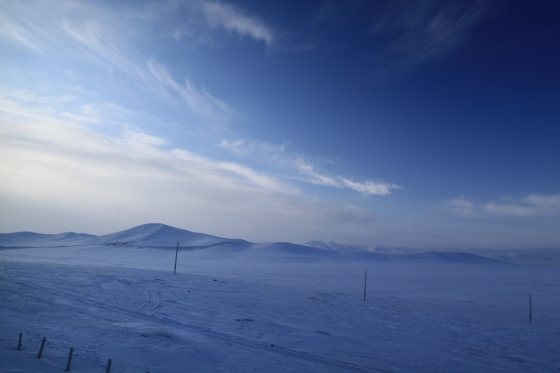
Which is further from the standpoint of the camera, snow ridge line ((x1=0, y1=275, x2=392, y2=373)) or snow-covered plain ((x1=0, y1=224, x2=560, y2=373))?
snow ridge line ((x1=0, y1=275, x2=392, y2=373))

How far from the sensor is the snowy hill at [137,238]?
280 feet

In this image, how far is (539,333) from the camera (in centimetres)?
1508

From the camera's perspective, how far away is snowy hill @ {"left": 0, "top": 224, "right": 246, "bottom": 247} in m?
85.2

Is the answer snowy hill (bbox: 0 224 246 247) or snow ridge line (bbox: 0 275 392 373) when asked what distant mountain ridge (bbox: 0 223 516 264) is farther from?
snow ridge line (bbox: 0 275 392 373)

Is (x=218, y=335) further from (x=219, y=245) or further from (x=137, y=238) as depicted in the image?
(x=137, y=238)

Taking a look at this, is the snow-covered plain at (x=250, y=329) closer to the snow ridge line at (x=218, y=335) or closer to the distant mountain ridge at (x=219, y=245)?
the snow ridge line at (x=218, y=335)

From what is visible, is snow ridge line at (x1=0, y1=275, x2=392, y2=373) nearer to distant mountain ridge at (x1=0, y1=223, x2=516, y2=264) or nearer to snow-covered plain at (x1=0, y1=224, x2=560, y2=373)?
snow-covered plain at (x1=0, y1=224, x2=560, y2=373)

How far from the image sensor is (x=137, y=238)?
88.2 metres

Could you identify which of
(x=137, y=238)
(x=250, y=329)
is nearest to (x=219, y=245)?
(x=137, y=238)

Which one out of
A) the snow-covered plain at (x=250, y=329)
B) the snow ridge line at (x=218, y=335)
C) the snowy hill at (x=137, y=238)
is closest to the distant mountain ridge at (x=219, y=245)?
the snowy hill at (x=137, y=238)

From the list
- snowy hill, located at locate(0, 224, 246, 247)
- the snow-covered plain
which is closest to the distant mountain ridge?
snowy hill, located at locate(0, 224, 246, 247)

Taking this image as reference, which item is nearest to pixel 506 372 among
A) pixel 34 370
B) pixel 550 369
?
pixel 550 369

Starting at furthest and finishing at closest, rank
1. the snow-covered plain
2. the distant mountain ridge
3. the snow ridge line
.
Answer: the distant mountain ridge → the snow ridge line → the snow-covered plain

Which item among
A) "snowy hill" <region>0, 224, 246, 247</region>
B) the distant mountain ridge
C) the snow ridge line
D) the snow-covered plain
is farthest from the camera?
"snowy hill" <region>0, 224, 246, 247</region>
